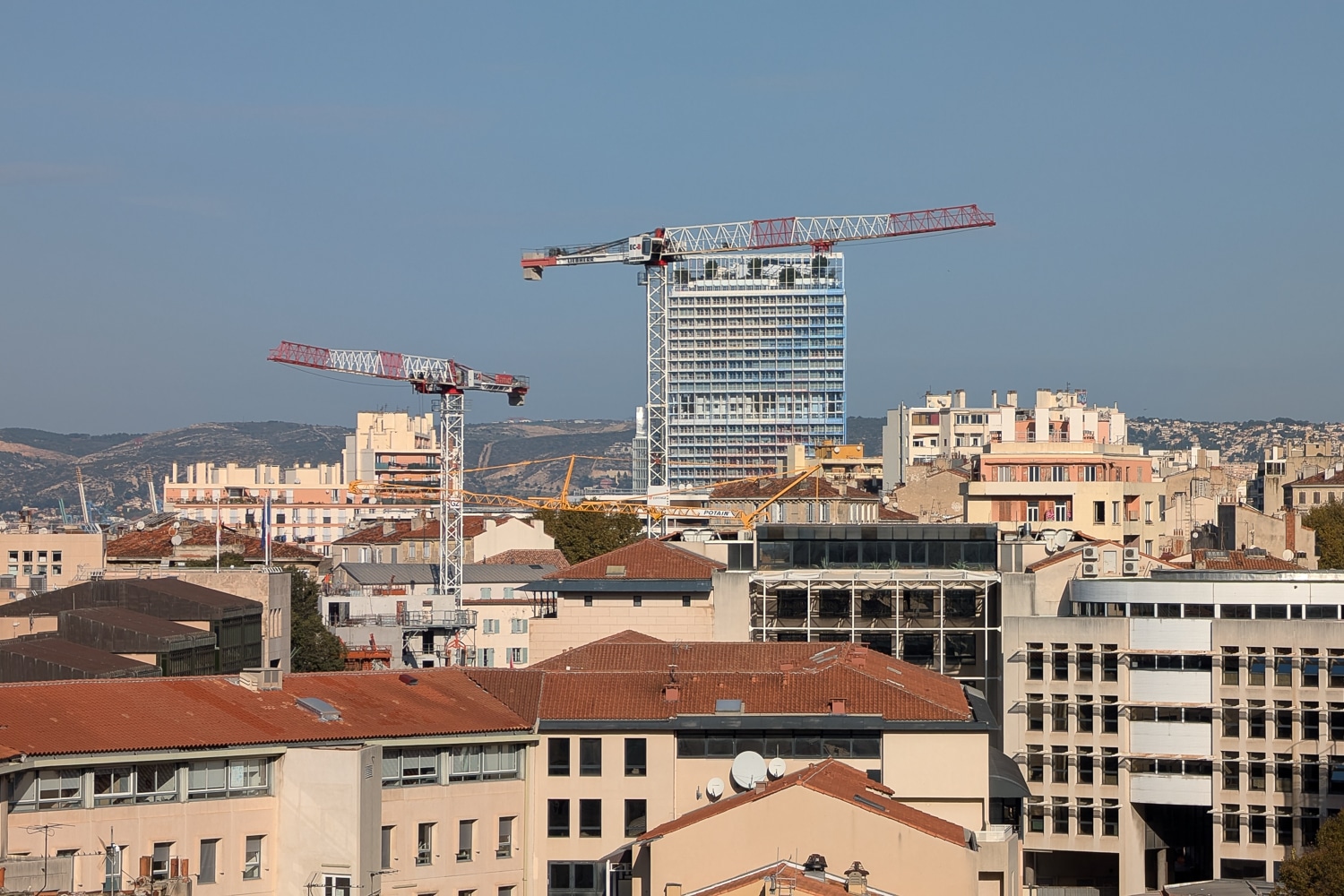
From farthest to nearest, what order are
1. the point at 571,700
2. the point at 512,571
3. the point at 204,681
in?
the point at 512,571, the point at 571,700, the point at 204,681

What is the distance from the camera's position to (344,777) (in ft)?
141

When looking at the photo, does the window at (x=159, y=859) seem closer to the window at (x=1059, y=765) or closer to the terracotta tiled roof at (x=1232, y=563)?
the window at (x=1059, y=765)

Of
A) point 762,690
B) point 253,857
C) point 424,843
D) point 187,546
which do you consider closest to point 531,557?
point 187,546

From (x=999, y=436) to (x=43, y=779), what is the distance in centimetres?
14300

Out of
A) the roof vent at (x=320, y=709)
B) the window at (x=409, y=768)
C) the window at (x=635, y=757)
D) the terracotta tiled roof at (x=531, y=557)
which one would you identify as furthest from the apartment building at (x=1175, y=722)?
the terracotta tiled roof at (x=531, y=557)

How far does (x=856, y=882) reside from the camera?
36.2 meters

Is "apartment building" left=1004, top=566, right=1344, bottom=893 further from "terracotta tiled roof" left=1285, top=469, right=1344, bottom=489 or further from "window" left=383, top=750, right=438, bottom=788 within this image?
"terracotta tiled roof" left=1285, top=469, right=1344, bottom=489

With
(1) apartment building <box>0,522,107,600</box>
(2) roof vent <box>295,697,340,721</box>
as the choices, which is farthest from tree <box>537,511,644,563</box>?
(2) roof vent <box>295,697,340,721</box>

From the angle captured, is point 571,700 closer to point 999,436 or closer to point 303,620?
point 303,620

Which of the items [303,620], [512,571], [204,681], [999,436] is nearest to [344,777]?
[204,681]

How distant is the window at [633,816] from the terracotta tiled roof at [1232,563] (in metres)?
37.0

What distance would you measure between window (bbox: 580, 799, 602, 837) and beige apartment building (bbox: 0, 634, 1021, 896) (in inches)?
1.6

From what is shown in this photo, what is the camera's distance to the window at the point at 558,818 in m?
49.0

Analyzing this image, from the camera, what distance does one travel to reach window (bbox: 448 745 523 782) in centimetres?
4678
